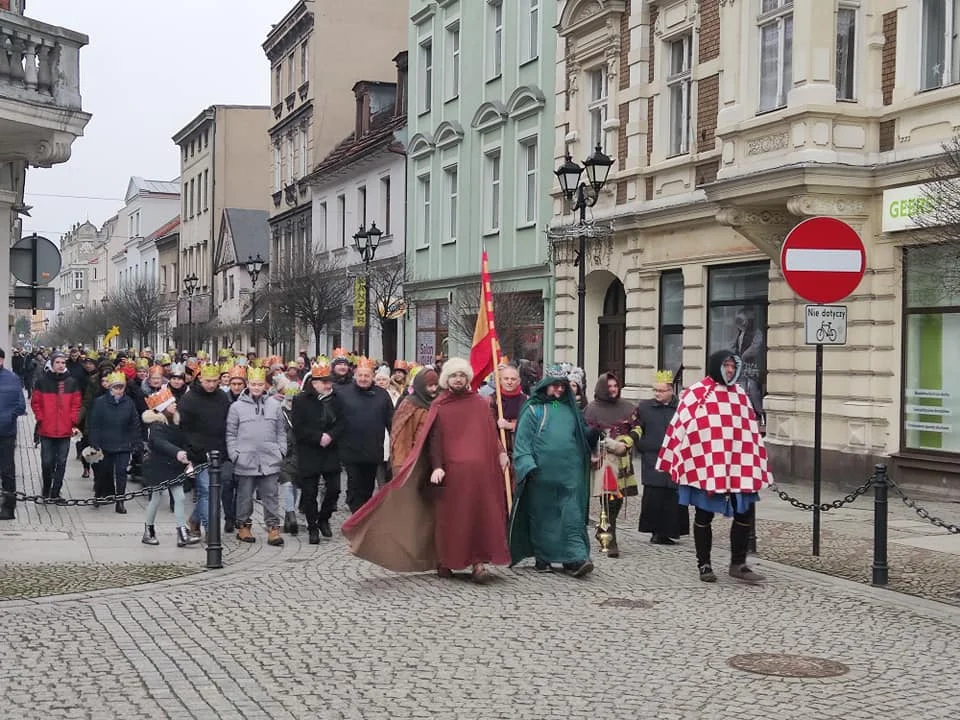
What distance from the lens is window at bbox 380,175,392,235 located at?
38.4 metres

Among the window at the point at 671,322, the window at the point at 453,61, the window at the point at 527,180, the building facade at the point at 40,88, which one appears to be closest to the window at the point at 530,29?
the window at the point at 527,180

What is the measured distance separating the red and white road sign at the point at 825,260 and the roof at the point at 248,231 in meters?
46.6

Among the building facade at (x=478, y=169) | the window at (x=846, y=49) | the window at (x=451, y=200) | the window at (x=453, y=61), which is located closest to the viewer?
the window at (x=846, y=49)

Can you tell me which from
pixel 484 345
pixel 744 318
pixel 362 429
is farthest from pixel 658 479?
pixel 744 318

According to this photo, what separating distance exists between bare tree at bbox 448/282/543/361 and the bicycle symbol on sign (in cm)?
1358

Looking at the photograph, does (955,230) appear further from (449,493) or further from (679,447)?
(449,493)

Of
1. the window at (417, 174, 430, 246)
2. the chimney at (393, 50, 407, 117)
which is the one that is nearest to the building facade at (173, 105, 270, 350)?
the chimney at (393, 50, 407, 117)

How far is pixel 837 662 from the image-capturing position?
7.67 m

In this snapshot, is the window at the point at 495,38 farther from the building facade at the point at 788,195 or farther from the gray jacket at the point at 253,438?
the gray jacket at the point at 253,438

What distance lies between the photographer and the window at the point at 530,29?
2827 centimetres

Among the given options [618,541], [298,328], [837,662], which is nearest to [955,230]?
[618,541]

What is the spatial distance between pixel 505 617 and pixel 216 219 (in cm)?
5832

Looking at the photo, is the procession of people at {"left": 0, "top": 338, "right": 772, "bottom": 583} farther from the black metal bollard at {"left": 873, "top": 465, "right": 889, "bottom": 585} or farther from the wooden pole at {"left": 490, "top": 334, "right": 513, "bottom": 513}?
the black metal bollard at {"left": 873, "top": 465, "right": 889, "bottom": 585}

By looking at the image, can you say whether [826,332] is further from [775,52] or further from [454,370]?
[775,52]
